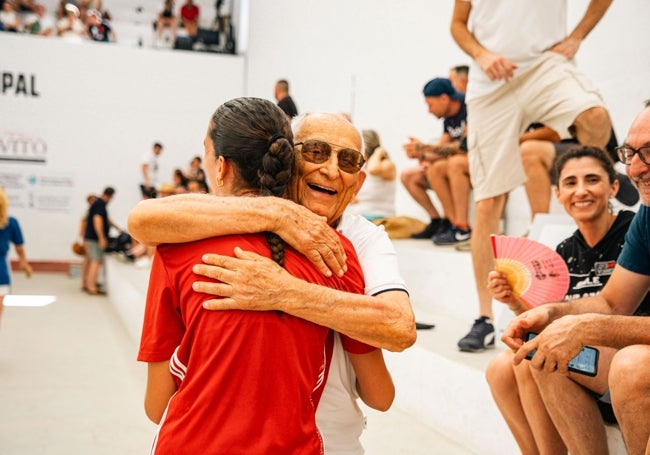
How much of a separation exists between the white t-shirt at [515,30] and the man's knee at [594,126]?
13.8 inches

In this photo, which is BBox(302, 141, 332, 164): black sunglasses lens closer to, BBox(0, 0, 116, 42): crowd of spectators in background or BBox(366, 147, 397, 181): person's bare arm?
BBox(366, 147, 397, 181): person's bare arm

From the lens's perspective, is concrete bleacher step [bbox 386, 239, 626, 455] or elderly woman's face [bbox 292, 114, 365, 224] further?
concrete bleacher step [bbox 386, 239, 626, 455]

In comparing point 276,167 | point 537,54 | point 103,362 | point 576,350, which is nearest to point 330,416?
point 276,167

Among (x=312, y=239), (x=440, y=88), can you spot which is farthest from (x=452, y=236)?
(x=312, y=239)

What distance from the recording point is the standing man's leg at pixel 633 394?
1.58 m

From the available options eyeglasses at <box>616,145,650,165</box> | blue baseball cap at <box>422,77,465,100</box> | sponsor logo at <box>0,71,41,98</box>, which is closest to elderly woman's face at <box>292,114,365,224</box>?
eyeglasses at <box>616,145,650,165</box>

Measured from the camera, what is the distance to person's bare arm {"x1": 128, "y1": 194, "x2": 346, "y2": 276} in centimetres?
124

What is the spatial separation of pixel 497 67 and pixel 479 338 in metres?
1.19

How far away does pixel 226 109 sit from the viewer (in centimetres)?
129

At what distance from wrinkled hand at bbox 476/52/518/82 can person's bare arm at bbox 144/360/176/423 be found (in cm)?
222

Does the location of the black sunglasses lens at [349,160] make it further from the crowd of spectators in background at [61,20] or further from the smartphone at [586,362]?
the crowd of spectators in background at [61,20]

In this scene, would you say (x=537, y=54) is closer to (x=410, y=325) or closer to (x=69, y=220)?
(x=410, y=325)

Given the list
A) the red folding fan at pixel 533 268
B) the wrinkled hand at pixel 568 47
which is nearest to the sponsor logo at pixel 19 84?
the wrinkled hand at pixel 568 47

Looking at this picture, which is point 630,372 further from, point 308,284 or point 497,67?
point 497,67
